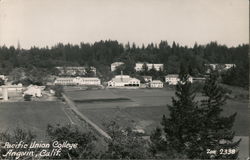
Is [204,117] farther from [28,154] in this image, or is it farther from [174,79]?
[174,79]

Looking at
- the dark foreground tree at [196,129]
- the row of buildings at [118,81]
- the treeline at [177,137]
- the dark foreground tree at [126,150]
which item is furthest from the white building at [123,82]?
the dark foreground tree at [126,150]

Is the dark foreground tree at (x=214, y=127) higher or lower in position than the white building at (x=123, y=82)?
higher

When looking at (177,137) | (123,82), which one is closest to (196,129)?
(177,137)

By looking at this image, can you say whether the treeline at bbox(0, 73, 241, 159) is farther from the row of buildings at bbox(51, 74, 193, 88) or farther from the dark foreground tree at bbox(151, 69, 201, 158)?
the row of buildings at bbox(51, 74, 193, 88)

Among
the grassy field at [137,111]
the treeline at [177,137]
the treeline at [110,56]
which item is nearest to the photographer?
the treeline at [177,137]

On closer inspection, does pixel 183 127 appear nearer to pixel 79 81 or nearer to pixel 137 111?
pixel 137 111

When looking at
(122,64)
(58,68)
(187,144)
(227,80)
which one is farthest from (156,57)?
(187,144)

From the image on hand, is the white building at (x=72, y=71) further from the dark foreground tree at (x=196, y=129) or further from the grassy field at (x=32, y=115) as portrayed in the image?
the dark foreground tree at (x=196, y=129)
